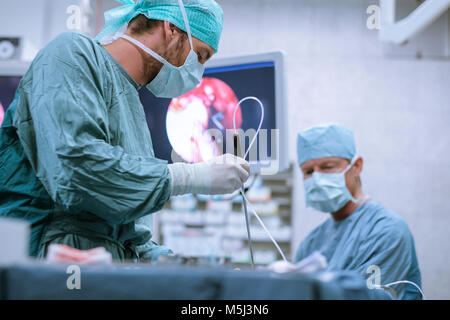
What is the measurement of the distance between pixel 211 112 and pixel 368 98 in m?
2.83

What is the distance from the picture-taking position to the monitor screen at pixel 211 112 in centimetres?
196

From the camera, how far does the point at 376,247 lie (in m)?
2.06

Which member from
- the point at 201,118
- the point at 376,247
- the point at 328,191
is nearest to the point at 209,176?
the point at 201,118

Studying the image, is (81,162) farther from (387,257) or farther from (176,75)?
(387,257)

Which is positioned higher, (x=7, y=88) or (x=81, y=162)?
(x=7, y=88)

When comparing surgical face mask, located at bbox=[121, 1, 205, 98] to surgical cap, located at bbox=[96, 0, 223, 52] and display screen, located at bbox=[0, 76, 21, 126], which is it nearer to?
surgical cap, located at bbox=[96, 0, 223, 52]

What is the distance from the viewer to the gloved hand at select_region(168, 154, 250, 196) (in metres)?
1.08

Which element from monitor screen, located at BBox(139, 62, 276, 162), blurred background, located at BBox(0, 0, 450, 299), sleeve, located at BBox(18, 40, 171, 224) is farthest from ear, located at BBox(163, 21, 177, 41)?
blurred background, located at BBox(0, 0, 450, 299)

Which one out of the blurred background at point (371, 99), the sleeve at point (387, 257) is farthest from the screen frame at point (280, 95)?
the blurred background at point (371, 99)

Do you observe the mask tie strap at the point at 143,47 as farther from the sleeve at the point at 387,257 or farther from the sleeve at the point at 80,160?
the sleeve at the point at 387,257

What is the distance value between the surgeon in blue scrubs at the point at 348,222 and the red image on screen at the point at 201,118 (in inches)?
24.9

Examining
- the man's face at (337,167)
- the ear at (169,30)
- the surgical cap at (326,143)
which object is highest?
the ear at (169,30)

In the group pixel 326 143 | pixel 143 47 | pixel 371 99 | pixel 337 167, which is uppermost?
pixel 371 99

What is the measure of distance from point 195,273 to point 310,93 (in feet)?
13.3
